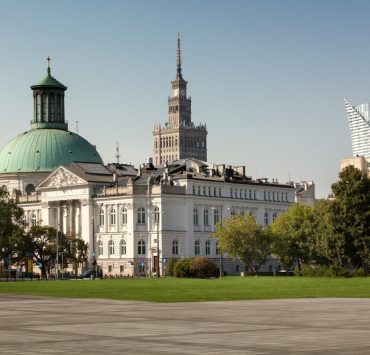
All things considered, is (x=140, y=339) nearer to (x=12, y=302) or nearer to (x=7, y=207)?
(x=12, y=302)

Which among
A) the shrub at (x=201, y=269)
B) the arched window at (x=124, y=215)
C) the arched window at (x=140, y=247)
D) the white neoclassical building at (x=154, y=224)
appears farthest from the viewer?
the arched window at (x=124, y=215)

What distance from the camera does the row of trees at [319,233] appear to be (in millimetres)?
129125

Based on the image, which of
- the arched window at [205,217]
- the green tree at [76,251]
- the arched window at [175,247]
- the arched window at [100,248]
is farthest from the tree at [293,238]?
the arched window at [100,248]

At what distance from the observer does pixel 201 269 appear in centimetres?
14162

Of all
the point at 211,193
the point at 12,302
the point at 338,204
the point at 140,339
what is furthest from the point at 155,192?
the point at 140,339

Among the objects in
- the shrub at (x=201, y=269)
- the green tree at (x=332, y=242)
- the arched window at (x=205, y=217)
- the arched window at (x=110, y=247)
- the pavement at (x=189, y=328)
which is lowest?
the pavement at (x=189, y=328)

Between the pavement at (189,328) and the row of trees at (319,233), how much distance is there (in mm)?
72546

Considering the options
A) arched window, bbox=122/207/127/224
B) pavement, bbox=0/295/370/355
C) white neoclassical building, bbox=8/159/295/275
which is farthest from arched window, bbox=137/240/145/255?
pavement, bbox=0/295/370/355

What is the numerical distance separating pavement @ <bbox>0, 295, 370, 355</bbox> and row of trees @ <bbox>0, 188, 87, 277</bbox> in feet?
365

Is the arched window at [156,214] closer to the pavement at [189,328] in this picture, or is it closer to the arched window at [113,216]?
the arched window at [113,216]

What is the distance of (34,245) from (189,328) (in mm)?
143341

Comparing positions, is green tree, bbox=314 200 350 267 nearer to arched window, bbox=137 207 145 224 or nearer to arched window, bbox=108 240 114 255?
arched window, bbox=137 207 145 224

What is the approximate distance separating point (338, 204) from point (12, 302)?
242 ft

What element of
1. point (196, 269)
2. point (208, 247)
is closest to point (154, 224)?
point (208, 247)
